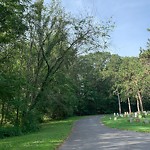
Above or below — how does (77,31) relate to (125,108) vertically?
above

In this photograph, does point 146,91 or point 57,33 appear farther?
point 146,91

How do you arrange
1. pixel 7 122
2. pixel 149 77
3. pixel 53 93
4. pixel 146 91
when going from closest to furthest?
pixel 7 122, pixel 53 93, pixel 149 77, pixel 146 91

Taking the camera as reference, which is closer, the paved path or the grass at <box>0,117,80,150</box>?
the paved path

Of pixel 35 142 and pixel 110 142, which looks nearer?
pixel 110 142

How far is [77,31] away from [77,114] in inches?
2046

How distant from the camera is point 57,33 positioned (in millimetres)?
35188

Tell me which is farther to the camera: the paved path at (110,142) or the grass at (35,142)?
the grass at (35,142)

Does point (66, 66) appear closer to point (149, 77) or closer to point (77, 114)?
point (149, 77)

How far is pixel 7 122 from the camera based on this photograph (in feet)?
111

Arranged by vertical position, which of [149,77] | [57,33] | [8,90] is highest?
[57,33]

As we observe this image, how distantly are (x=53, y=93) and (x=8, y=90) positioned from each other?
75.0ft

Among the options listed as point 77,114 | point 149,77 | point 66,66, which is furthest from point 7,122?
point 77,114

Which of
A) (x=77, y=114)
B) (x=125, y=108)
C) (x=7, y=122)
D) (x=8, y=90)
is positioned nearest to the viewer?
(x=8, y=90)

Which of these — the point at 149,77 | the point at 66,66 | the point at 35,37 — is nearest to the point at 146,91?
the point at 149,77
